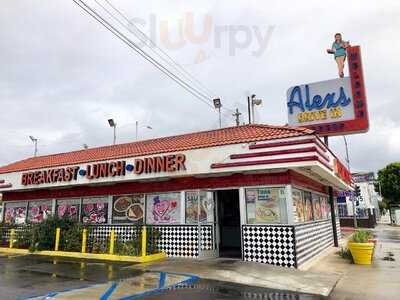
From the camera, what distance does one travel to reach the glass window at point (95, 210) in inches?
605

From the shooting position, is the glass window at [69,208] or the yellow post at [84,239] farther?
the glass window at [69,208]

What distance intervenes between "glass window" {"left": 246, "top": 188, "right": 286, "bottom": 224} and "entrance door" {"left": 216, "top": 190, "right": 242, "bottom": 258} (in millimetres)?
2809

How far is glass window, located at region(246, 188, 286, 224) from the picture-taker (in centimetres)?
1132

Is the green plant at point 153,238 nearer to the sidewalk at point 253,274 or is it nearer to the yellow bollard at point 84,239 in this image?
the sidewalk at point 253,274

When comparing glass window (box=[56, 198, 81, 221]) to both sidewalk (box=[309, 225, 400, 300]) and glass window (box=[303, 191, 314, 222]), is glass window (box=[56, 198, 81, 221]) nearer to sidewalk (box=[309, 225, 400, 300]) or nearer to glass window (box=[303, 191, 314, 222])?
glass window (box=[303, 191, 314, 222])

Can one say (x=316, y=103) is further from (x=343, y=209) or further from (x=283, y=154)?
(x=343, y=209)

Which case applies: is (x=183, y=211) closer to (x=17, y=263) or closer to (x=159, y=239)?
(x=159, y=239)

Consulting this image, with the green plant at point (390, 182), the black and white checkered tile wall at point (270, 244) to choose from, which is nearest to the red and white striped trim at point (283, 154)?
the black and white checkered tile wall at point (270, 244)

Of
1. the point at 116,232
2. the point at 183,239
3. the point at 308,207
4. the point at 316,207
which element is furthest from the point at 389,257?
the point at 116,232

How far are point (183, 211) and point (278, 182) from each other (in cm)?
398

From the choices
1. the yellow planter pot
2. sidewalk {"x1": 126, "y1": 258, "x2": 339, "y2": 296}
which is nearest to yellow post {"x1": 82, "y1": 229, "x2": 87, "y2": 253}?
sidewalk {"x1": 126, "y1": 258, "x2": 339, "y2": 296}

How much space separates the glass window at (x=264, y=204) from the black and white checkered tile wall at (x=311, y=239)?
843 mm

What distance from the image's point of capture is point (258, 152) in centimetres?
1108

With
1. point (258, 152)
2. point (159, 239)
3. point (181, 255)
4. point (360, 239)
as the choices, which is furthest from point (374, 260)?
point (159, 239)
